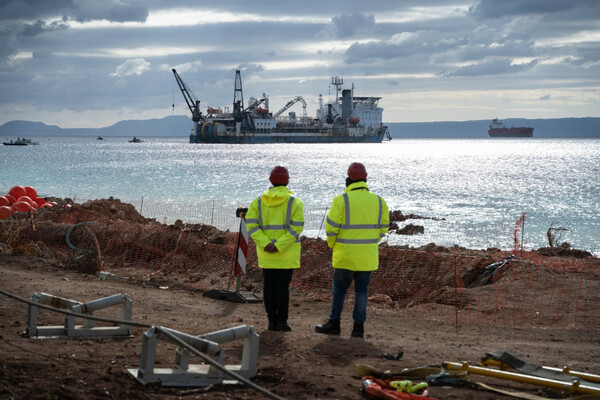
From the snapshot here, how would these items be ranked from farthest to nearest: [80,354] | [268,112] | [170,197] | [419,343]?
[268,112] < [170,197] < [419,343] < [80,354]

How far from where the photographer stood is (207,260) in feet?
40.5

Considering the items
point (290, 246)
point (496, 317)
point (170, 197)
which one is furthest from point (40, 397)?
point (170, 197)

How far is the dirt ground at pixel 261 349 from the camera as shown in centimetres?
470

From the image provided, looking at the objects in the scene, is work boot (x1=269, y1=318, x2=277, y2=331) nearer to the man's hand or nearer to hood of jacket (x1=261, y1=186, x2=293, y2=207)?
the man's hand

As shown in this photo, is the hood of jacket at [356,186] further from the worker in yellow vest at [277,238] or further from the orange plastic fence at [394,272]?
the orange plastic fence at [394,272]

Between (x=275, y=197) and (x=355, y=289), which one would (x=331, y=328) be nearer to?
(x=355, y=289)

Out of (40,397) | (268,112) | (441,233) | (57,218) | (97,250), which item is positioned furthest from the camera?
(268,112)

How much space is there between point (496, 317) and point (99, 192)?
119ft

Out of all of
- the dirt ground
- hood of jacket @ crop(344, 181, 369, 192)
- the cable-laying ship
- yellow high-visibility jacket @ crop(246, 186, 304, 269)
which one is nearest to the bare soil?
the dirt ground

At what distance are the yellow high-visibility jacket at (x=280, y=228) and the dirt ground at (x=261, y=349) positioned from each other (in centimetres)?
72

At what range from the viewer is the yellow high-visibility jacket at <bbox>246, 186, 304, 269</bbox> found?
23.0 feet

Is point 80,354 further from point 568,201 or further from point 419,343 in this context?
point 568,201

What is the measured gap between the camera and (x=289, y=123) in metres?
153

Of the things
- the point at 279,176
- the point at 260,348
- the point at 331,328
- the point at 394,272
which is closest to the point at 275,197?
the point at 279,176
